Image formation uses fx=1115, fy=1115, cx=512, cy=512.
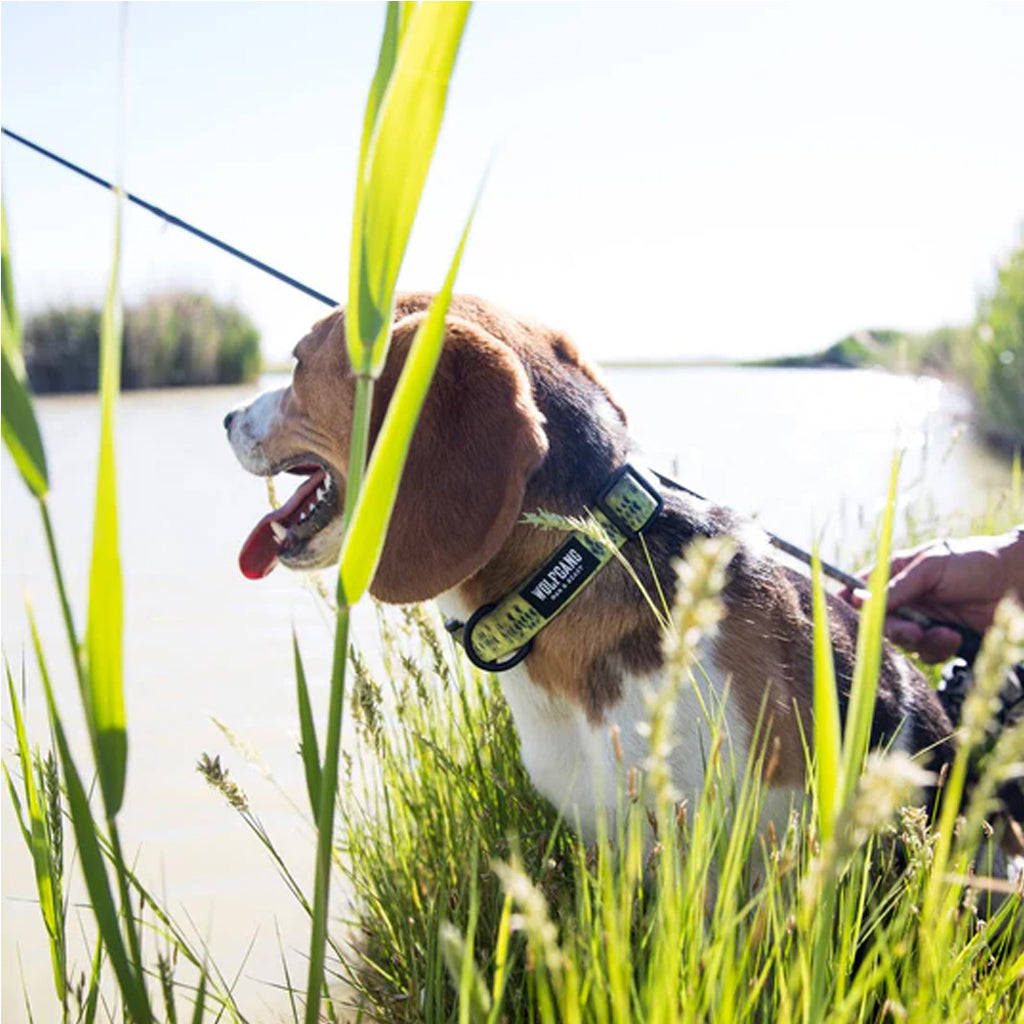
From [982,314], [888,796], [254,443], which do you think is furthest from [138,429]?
[888,796]

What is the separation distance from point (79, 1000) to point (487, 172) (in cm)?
129

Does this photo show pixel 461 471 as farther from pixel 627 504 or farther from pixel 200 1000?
pixel 200 1000

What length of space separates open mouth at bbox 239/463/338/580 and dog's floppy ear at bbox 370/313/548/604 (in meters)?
0.46

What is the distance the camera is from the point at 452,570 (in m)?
2.15

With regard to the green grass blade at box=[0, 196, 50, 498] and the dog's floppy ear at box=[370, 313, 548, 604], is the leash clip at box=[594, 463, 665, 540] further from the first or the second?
the green grass blade at box=[0, 196, 50, 498]

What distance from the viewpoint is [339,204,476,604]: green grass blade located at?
1035 mm

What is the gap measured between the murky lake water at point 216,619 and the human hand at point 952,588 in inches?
15.2

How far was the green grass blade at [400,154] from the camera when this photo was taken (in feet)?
3.28

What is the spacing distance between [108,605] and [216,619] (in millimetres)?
5882

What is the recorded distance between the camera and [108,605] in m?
1.05

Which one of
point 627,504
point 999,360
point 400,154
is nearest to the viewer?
point 400,154

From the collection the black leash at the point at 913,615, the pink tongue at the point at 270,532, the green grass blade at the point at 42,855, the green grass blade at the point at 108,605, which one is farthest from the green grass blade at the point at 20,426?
the black leash at the point at 913,615

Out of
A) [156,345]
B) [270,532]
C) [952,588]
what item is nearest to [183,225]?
[270,532]

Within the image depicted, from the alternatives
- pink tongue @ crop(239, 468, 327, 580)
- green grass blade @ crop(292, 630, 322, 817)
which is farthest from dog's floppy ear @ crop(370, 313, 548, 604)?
green grass blade @ crop(292, 630, 322, 817)
